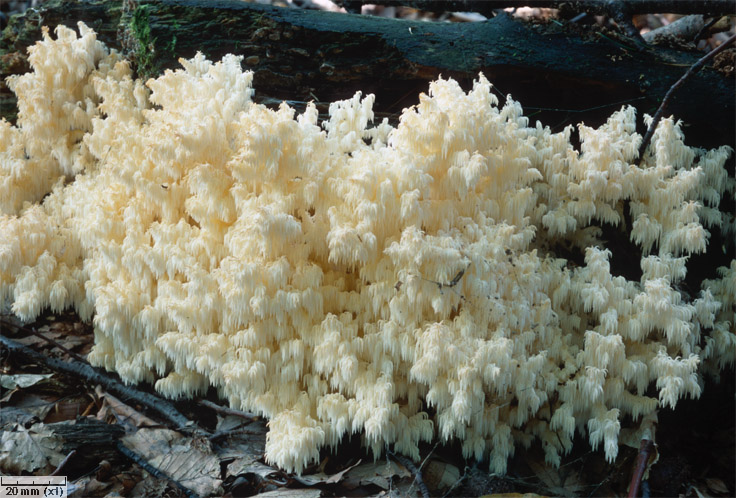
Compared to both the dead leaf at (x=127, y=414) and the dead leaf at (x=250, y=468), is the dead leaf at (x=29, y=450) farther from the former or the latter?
the dead leaf at (x=250, y=468)

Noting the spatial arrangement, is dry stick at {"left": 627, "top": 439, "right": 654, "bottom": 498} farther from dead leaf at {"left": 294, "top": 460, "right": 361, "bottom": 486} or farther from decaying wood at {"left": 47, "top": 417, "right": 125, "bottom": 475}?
decaying wood at {"left": 47, "top": 417, "right": 125, "bottom": 475}

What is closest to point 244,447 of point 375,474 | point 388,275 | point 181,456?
point 181,456

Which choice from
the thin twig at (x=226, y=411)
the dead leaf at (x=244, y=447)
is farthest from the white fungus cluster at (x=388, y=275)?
the dead leaf at (x=244, y=447)

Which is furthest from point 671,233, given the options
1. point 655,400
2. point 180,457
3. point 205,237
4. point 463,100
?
point 180,457

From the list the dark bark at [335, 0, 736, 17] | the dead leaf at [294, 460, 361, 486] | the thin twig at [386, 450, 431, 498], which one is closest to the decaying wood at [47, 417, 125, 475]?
the dead leaf at [294, 460, 361, 486]

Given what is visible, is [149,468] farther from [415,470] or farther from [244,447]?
[415,470]

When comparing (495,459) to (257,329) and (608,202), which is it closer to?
(257,329)
